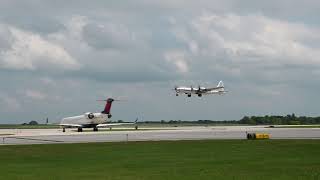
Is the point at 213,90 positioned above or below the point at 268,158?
above

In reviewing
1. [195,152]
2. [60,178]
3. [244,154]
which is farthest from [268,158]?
[60,178]

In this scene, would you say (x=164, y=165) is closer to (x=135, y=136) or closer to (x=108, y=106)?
(x=135, y=136)

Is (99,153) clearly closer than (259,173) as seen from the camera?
No

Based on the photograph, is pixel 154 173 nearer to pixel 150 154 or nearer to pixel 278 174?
pixel 278 174

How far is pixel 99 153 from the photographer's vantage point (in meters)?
44.0

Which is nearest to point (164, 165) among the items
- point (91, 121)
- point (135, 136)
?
point (135, 136)

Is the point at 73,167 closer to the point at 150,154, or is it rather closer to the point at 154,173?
the point at 154,173

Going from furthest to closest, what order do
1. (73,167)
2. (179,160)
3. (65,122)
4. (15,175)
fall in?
(65,122), (179,160), (73,167), (15,175)

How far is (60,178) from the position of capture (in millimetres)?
26906

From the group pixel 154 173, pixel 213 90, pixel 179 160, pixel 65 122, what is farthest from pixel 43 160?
pixel 213 90

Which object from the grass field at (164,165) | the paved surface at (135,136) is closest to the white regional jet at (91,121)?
the paved surface at (135,136)

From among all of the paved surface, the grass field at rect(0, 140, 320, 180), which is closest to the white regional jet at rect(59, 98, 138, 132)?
the paved surface

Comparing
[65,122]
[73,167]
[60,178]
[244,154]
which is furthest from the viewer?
[65,122]

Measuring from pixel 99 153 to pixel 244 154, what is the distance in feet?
34.5
